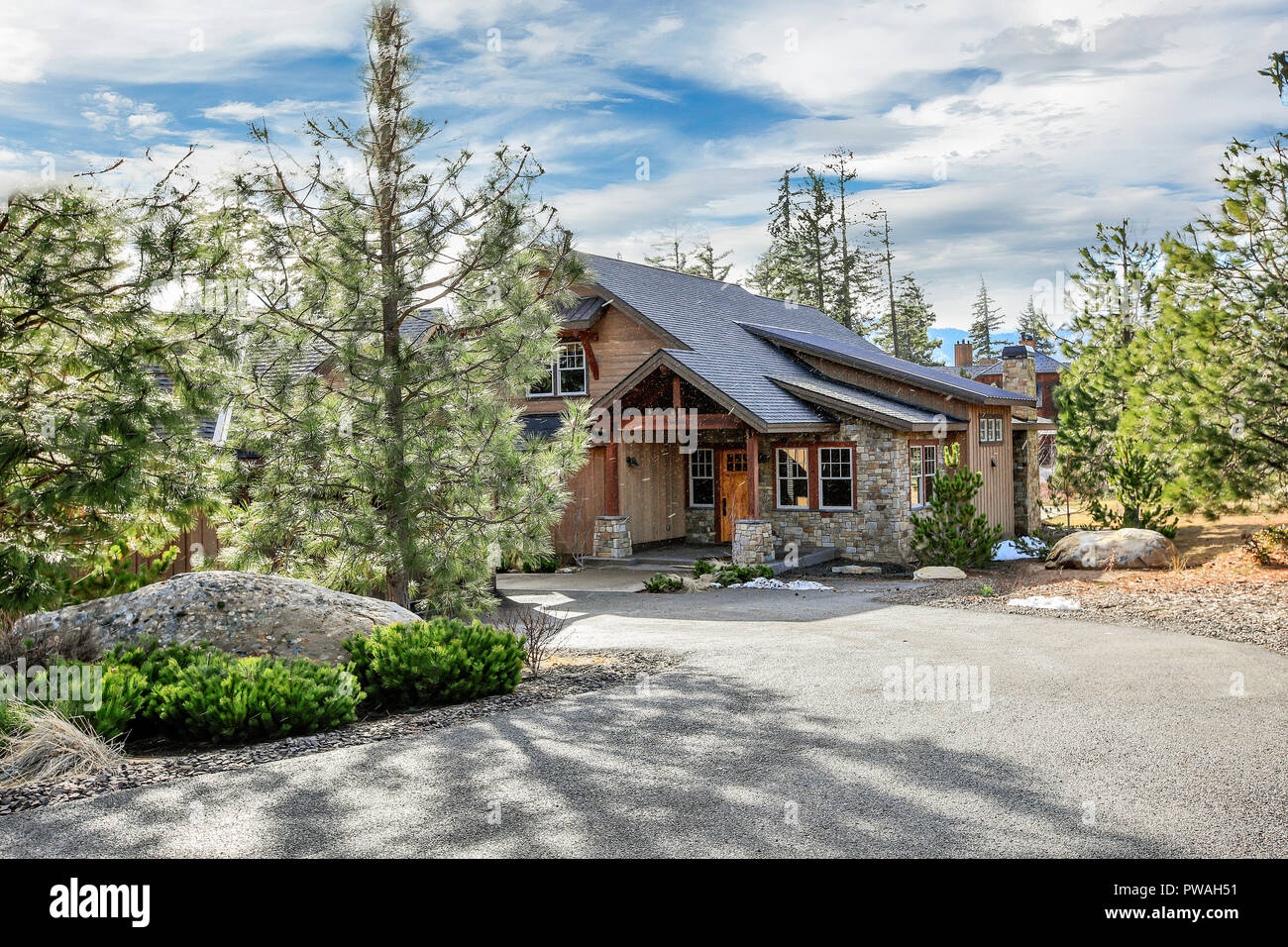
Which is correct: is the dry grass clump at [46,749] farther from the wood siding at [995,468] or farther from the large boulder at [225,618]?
the wood siding at [995,468]

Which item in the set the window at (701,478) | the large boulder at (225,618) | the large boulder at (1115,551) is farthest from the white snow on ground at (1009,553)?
the large boulder at (225,618)

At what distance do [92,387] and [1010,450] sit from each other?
2193cm

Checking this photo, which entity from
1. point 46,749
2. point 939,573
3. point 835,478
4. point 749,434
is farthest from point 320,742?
point 835,478

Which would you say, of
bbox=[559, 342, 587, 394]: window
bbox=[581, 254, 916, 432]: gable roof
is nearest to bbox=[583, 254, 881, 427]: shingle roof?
bbox=[581, 254, 916, 432]: gable roof

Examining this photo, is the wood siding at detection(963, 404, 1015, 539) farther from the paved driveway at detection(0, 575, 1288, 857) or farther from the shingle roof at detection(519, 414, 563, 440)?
the paved driveway at detection(0, 575, 1288, 857)

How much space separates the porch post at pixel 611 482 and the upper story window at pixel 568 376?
2.55 m

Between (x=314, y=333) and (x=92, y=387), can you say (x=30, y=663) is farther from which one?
(x=314, y=333)

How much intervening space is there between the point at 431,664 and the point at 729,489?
15.2 m

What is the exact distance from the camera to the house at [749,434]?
778 inches

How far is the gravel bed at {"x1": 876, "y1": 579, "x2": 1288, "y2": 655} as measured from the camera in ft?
37.9

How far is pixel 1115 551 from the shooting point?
18.5 m

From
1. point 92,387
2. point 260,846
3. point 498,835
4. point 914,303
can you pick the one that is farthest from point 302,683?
point 914,303

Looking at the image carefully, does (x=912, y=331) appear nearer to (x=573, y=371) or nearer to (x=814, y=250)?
(x=814, y=250)

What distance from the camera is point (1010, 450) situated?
81.3ft
